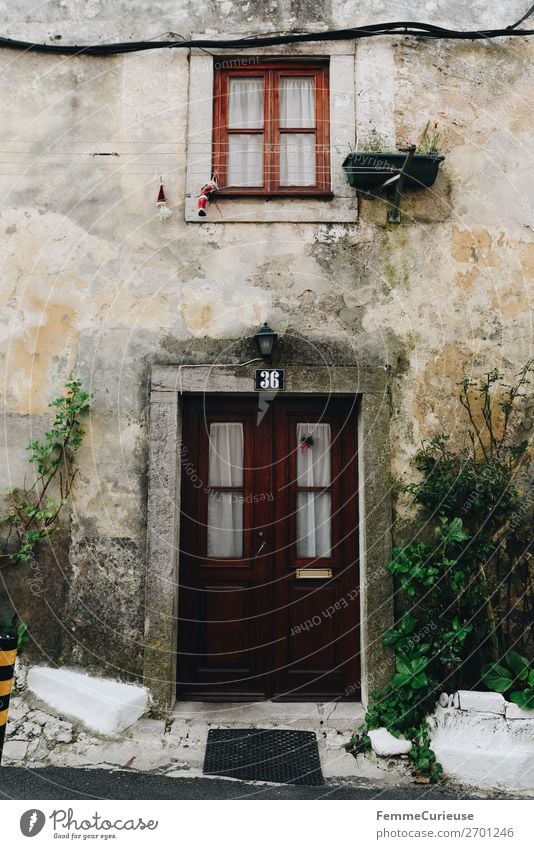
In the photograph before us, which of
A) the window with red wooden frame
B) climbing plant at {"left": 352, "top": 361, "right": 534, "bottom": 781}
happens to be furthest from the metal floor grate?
the window with red wooden frame

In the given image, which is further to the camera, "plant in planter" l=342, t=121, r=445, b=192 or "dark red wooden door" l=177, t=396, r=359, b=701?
"dark red wooden door" l=177, t=396, r=359, b=701

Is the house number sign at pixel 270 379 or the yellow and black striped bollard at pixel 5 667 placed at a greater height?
the house number sign at pixel 270 379

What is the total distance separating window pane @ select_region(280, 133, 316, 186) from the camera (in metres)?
5.70

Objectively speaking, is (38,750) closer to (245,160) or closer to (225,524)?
(225,524)

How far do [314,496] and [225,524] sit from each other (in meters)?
0.78

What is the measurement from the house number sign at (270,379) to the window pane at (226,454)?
447 mm

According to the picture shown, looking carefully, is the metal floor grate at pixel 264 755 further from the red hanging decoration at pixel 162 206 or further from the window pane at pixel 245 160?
the window pane at pixel 245 160

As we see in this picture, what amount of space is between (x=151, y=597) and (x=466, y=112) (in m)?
4.78

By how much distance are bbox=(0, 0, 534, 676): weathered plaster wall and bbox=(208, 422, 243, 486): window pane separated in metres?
0.60

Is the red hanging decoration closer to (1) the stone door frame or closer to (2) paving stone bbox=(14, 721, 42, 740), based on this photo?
(1) the stone door frame

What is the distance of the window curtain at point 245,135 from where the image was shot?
5.71 meters

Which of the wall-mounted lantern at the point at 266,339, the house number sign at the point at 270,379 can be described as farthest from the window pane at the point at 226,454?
the wall-mounted lantern at the point at 266,339
